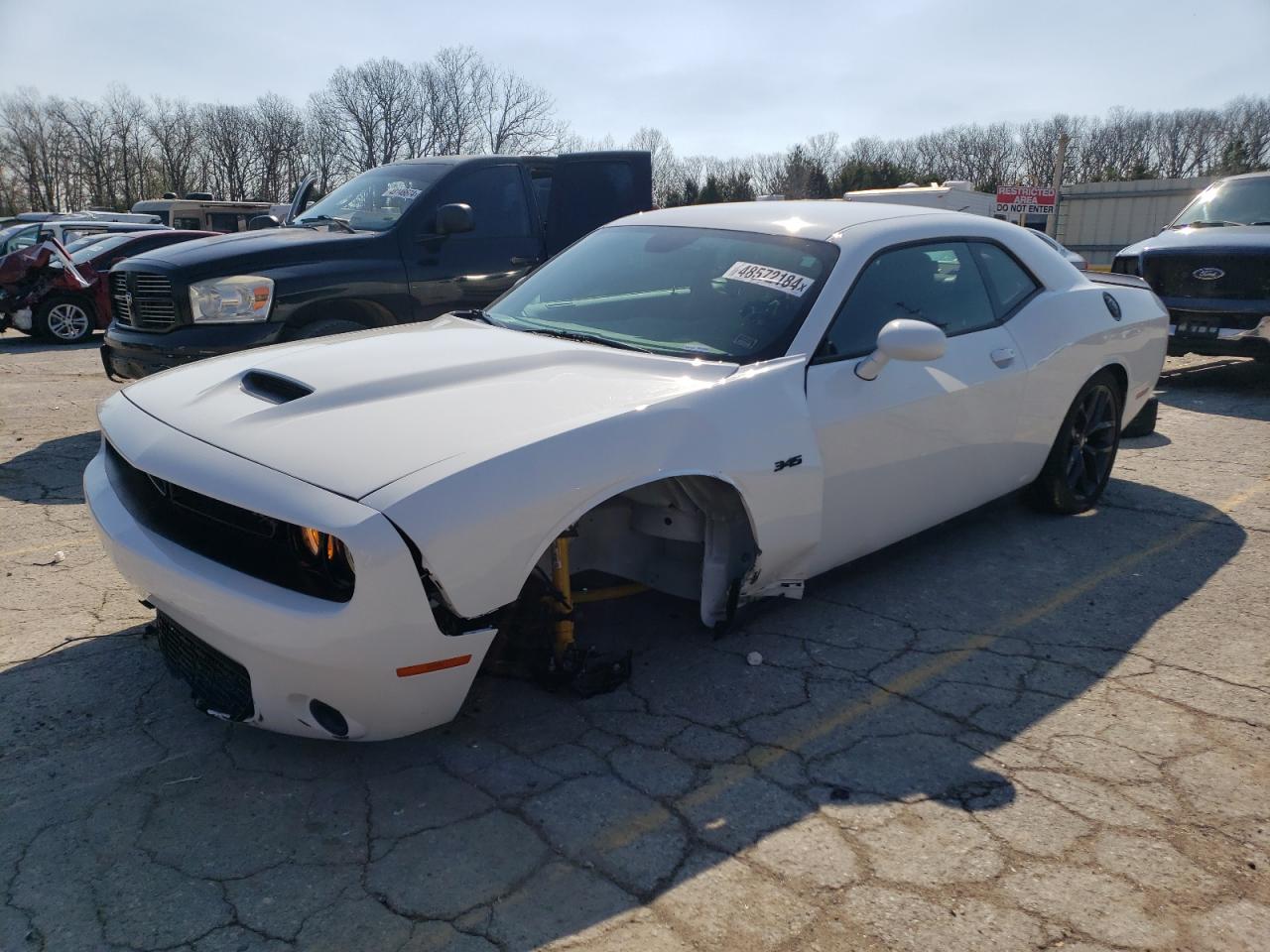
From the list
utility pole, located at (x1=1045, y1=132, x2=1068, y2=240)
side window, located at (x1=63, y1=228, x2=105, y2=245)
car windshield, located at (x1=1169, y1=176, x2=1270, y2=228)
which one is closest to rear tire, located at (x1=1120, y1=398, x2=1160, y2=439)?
car windshield, located at (x1=1169, y1=176, x2=1270, y2=228)

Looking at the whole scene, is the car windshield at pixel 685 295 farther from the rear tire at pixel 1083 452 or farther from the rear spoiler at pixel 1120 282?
the rear spoiler at pixel 1120 282

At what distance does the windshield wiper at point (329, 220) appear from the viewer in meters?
6.63

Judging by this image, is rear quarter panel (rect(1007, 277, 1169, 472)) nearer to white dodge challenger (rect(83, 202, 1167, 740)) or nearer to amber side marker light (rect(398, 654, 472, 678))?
white dodge challenger (rect(83, 202, 1167, 740))

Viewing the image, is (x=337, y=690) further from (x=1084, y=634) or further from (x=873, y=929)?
(x=1084, y=634)

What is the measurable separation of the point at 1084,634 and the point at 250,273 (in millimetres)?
4835

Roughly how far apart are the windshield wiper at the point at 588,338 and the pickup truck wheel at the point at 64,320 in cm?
1159

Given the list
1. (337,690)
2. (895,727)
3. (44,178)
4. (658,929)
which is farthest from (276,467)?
(44,178)

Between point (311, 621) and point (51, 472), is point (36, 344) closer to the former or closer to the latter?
point (51, 472)

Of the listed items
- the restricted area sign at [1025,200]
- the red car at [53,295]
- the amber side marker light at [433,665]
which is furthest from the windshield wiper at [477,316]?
the restricted area sign at [1025,200]

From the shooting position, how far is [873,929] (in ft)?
7.23

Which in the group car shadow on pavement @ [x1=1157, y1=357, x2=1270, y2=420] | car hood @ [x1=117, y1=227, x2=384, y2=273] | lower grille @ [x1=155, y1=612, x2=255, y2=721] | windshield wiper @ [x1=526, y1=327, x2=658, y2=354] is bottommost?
car shadow on pavement @ [x1=1157, y1=357, x2=1270, y2=420]

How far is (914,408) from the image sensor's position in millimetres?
3713

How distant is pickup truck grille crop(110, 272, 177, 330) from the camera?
5.90m

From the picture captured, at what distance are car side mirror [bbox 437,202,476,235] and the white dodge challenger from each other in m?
2.09
